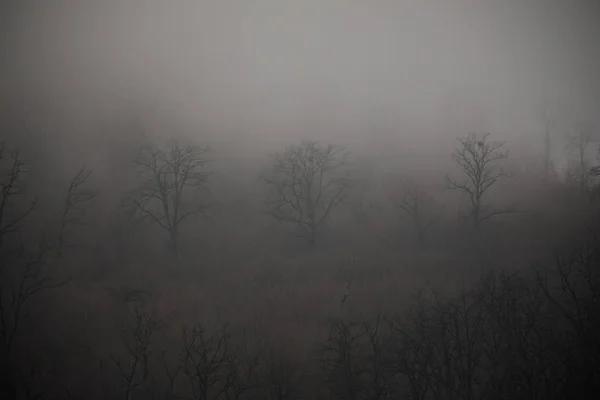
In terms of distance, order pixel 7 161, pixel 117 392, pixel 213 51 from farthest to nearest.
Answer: pixel 213 51 → pixel 7 161 → pixel 117 392

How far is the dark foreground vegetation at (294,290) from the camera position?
19328 mm

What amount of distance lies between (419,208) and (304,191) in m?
14.3

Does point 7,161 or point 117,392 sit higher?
point 7,161

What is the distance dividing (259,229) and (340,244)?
9554 millimetres

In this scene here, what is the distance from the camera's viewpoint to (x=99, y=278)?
1276 inches

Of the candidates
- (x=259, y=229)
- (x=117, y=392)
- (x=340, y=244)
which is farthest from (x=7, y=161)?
(x=340, y=244)

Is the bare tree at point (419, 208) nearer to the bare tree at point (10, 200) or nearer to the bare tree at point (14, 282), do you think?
the bare tree at point (14, 282)

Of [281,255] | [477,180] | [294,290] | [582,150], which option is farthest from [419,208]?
[582,150]

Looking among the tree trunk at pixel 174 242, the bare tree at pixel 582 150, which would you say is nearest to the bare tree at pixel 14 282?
the tree trunk at pixel 174 242

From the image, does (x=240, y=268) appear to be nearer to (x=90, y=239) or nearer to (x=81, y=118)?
(x=90, y=239)

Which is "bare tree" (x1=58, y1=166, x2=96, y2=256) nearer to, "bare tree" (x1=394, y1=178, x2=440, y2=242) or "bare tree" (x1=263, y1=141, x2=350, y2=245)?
"bare tree" (x1=263, y1=141, x2=350, y2=245)

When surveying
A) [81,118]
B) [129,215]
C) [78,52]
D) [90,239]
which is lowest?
[90,239]

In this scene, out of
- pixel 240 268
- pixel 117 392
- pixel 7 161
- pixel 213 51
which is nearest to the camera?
pixel 117 392

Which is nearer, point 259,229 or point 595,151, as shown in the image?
point 259,229
